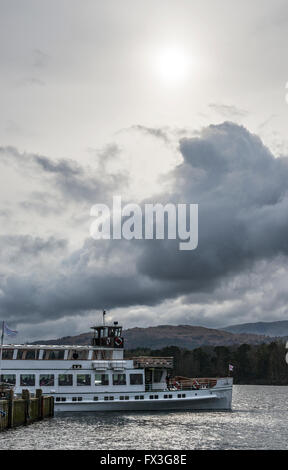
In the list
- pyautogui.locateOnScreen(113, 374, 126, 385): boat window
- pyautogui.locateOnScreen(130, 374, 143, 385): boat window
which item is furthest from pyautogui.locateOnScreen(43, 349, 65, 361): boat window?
pyautogui.locateOnScreen(130, 374, 143, 385): boat window

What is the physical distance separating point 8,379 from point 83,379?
8473 millimetres

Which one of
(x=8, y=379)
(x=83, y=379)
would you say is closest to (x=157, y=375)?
(x=83, y=379)

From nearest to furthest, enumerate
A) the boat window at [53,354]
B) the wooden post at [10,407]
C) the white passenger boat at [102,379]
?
the wooden post at [10,407]
the white passenger boat at [102,379]
the boat window at [53,354]

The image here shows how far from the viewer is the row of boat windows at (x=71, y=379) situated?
212 ft

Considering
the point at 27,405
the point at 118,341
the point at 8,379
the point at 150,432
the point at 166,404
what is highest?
the point at 118,341

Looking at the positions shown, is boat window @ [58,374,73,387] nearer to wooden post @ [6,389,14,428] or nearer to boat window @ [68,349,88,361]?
boat window @ [68,349,88,361]

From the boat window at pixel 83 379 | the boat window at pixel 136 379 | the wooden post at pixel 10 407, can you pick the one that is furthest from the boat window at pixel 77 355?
the wooden post at pixel 10 407

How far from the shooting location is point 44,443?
1748 inches

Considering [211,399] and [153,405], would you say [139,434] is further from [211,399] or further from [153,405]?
[211,399]

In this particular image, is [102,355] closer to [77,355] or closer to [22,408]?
[77,355]

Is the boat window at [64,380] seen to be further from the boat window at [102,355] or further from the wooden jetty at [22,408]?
the boat window at [102,355]

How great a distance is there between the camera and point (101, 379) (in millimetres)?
67188
